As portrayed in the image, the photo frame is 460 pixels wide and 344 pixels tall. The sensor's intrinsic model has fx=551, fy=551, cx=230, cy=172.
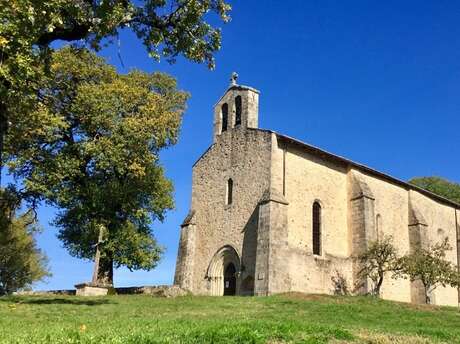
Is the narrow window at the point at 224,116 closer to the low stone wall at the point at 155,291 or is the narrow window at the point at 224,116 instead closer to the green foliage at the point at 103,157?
the green foliage at the point at 103,157

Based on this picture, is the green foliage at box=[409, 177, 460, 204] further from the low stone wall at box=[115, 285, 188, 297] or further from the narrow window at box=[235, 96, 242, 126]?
the low stone wall at box=[115, 285, 188, 297]

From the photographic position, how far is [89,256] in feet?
106

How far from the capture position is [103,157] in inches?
1146

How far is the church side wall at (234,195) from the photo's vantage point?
98.3ft

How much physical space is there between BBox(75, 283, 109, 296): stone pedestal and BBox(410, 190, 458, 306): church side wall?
21402 millimetres

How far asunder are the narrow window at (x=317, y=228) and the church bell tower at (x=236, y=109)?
5873mm

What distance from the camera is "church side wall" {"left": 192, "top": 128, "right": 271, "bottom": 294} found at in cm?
2995

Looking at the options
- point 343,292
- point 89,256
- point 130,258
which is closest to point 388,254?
point 343,292

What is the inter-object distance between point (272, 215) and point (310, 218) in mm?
3630

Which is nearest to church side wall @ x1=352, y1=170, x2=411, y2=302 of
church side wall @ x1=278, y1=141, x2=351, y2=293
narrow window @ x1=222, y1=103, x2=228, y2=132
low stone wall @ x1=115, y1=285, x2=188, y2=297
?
church side wall @ x1=278, y1=141, x2=351, y2=293

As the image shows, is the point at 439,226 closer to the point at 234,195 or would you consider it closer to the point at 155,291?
the point at 234,195

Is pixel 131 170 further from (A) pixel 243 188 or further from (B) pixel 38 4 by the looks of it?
(B) pixel 38 4

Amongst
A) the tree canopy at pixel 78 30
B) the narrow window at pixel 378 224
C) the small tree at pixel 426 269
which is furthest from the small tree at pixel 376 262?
the tree canopy at pixel 78 30

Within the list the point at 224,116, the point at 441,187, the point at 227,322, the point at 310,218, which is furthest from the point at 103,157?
the point at 441,187
